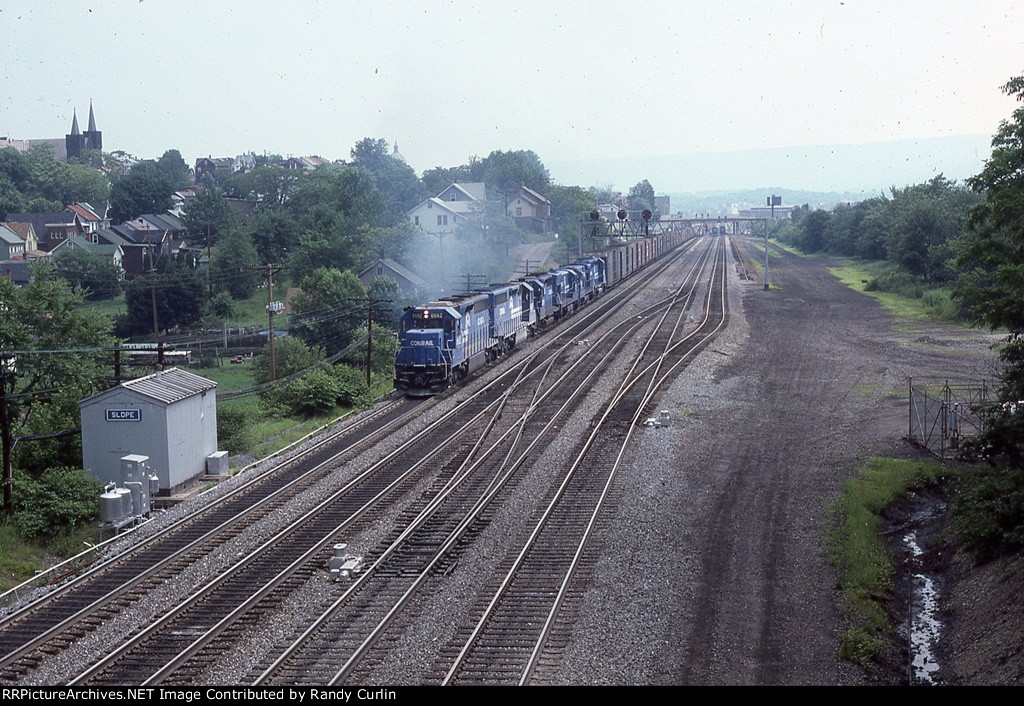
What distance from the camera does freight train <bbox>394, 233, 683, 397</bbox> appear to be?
35062 mm

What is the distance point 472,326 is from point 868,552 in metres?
21.7

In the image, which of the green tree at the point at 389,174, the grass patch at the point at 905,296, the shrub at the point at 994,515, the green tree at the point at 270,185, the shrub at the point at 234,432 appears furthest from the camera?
the green tree at the point at 389,174

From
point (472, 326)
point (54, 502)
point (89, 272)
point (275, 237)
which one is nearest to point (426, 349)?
point (472, 326)

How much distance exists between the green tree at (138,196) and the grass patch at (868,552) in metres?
132

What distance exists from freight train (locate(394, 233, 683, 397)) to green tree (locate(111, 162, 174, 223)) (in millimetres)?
96211

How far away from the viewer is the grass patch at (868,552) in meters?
14.7

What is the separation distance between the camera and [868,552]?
62.6 feet

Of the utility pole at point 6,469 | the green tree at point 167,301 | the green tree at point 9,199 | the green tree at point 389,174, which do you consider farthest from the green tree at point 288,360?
the green tree at point 9,199

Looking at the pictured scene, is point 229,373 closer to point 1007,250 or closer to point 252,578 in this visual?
point 252,578

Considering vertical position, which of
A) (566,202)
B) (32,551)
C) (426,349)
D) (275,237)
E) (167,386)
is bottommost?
(32,551)

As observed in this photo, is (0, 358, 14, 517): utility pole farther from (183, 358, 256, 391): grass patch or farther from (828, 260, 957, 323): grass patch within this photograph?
(828, 260, 957, 323): grass patch

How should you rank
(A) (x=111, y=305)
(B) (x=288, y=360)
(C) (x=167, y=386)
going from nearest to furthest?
1. (C) (x=167, y=386)
2. (B) (x=288, y=360)
3. (A) (x=111, y=305)

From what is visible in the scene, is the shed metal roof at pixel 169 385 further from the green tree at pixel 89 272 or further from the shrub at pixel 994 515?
the green tree at pixel 89 272

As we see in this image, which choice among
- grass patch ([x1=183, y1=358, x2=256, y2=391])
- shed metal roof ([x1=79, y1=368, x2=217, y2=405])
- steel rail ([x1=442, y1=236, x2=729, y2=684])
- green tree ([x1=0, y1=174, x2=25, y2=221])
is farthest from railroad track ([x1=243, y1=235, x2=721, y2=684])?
green tree ([x1=0, y1=174, x2=25, y2=221])
